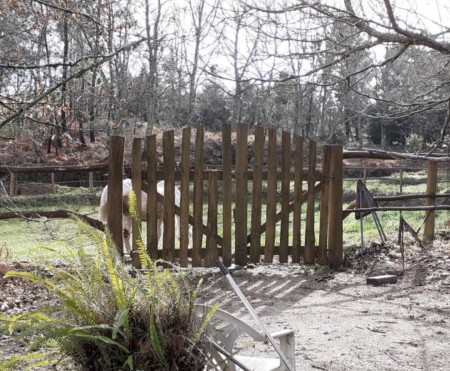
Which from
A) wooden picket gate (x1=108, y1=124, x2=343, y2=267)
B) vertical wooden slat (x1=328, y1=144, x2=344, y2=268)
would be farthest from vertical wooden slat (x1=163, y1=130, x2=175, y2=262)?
vertical wooden slat (x1=328, y1=144, x2=344, y2=268)

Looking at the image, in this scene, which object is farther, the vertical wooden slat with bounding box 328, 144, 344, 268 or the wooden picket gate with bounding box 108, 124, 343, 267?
the vertical wooden slat with bounding box 328, 144, 344, 268

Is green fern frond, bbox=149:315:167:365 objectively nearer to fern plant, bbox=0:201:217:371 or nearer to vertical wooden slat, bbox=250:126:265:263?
fern plant, bbox=0:201:217:371

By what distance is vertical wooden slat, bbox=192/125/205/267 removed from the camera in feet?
21.0

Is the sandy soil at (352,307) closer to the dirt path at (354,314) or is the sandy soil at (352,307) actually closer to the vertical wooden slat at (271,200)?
the dirt path at (354,314)

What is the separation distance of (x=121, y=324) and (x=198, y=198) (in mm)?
4851

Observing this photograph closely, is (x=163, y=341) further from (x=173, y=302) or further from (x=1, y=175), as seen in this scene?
(x=1, y=175)

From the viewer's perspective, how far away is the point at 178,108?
93.5 ft

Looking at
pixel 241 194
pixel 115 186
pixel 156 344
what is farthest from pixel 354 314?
pixel 156 344

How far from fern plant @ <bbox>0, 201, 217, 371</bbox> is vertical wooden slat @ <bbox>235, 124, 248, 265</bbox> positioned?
4.82m

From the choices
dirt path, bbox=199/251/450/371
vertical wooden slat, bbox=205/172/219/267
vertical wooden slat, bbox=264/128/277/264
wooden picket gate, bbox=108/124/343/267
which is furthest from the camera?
vertical wooden slat, bbox=264/128/277/264

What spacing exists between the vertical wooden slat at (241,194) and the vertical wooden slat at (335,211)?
3.65 feet

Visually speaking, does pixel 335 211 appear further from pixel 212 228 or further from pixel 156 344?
pixel 156 344

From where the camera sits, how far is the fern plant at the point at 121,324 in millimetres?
1660

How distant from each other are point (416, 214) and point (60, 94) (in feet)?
30.7
